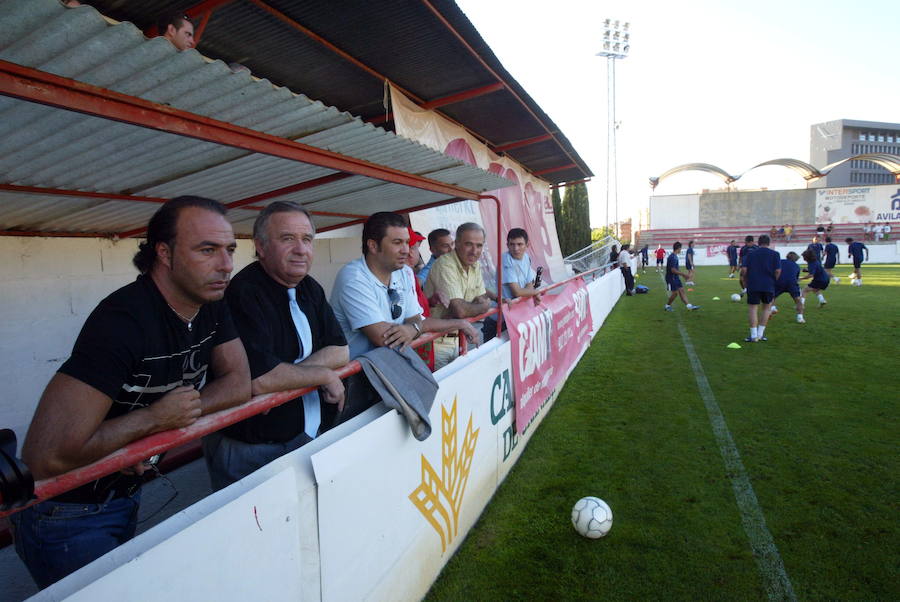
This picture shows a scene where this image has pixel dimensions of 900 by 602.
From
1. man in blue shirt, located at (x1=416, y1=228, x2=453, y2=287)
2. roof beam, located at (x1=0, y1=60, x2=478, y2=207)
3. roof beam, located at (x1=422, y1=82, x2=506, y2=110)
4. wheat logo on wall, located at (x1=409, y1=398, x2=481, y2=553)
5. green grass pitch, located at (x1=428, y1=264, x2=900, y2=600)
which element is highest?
roof beam, located at (x1=422, y1=82, x2=506, y2=110)

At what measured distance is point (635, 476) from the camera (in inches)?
162

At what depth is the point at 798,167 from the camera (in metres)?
52.2

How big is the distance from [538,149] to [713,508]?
10.8 m

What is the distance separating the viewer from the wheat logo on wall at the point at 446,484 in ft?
9.11

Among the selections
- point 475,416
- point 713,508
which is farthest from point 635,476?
point 475,416

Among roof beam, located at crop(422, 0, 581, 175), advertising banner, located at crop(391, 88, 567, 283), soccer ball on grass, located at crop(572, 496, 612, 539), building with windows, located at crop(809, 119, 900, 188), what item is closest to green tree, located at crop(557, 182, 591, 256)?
advertising banner, located at crop(391, 88, 567, 283)

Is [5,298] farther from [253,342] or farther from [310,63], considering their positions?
[310,63]

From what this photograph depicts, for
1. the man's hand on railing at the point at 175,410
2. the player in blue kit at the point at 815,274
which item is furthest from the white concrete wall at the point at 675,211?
the man's hand on railing at the point at 175,410

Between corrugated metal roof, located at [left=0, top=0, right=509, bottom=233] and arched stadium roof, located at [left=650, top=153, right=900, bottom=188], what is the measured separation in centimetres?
5949

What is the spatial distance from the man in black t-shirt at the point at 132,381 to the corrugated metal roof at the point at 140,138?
0.45 meters

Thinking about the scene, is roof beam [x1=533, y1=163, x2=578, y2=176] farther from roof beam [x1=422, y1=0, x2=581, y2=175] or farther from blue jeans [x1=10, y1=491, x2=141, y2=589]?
blue jeans [x1=10, y1=491, x2=141, y2=589]

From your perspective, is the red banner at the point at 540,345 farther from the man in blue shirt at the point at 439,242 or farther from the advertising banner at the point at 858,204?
the advertising banner at the point at 858,204

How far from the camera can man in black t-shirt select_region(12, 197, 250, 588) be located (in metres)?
1.39

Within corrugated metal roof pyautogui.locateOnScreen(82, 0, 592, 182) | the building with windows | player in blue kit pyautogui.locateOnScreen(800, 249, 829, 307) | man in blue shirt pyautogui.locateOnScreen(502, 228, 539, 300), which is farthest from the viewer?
the building with windows
